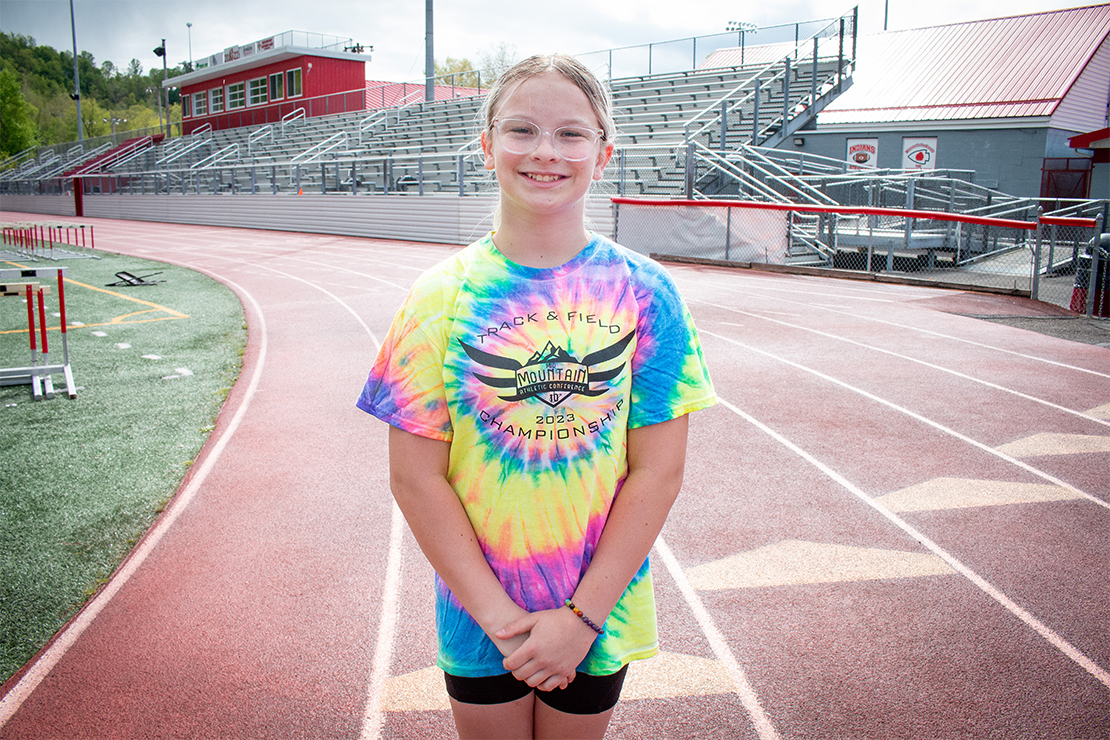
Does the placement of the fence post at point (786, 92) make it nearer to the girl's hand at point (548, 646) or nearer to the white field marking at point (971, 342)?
the white field marking at point (971, 342)

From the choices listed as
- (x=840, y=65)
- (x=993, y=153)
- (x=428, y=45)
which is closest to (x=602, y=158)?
(x=840, y=65)

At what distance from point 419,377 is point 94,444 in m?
5.37

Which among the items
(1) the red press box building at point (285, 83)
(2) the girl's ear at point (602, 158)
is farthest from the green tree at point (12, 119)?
(2) the girl's ear at point (602, 158)

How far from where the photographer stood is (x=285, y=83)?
45.9m

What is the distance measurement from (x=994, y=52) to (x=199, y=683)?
3284 centimetres

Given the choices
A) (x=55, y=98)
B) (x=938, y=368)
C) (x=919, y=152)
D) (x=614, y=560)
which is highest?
(x=55, y=98)

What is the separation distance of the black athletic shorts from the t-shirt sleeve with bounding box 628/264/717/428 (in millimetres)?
558

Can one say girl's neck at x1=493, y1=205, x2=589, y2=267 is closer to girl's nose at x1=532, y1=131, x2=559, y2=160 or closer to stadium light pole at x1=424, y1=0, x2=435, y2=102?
girl's nose at x1=532, y1=131, x2=559, y2=160

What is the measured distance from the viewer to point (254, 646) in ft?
10.8

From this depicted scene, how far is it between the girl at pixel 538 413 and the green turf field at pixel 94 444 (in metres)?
2.70

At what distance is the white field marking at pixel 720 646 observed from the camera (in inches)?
111

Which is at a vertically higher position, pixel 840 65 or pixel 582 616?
pixel 840 65

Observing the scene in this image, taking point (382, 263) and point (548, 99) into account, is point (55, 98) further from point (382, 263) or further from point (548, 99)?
point (548, 99)

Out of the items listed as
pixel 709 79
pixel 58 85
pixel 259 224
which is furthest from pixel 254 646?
pixel 58 85
